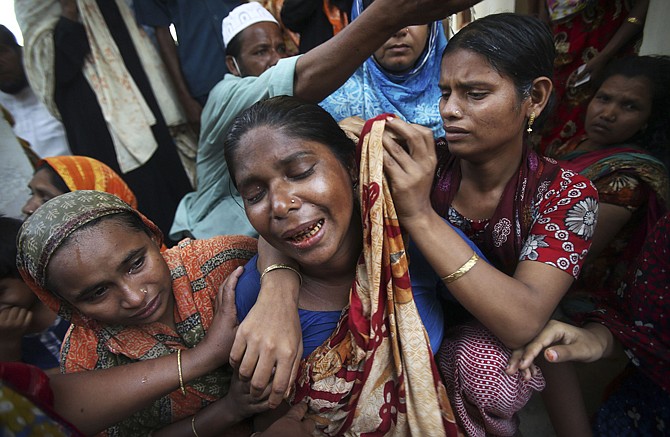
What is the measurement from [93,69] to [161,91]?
0.50m

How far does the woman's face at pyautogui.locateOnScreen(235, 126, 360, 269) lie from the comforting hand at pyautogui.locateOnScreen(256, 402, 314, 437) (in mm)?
498

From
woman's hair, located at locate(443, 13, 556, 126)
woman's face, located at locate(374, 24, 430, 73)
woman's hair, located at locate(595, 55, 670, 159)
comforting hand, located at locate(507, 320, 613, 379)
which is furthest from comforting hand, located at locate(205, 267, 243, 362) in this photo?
woman's hair, located at locate(595, 55, 670, 159)

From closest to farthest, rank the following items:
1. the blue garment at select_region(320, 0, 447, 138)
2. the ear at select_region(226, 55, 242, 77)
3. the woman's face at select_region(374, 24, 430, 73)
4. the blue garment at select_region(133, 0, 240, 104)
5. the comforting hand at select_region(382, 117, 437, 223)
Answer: the comforting hand at select_region(382, 117, 437, 223)
the woman's face at select_region(374, 24, 430, 73)
the blue garment at select_region(320, 0, 447, 138)
the ear at select_region(226, 55, 242, 77)
the blue garment at select_region(133, 0, 240, 104)

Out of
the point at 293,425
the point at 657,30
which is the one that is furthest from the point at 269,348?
the point at 657,30

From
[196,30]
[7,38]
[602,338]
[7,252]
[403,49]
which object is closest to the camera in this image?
[602,338]

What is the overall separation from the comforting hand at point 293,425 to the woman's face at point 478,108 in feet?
3.43

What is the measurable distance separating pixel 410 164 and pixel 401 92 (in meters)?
1.24

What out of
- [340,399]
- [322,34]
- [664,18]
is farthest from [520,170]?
[322,34]

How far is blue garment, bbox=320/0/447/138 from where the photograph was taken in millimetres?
2195

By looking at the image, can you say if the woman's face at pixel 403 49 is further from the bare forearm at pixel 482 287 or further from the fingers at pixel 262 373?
the fingers at pixel 262 373

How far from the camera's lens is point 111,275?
1316 mm

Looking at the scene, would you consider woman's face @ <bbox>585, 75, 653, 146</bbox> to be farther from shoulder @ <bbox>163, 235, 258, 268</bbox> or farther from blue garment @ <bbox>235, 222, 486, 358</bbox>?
shoulder @ <bbox>163, 235, 258, 268</bbox>

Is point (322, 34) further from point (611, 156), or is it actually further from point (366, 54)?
point (611, 156)

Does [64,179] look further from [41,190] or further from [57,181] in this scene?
[41,190]
